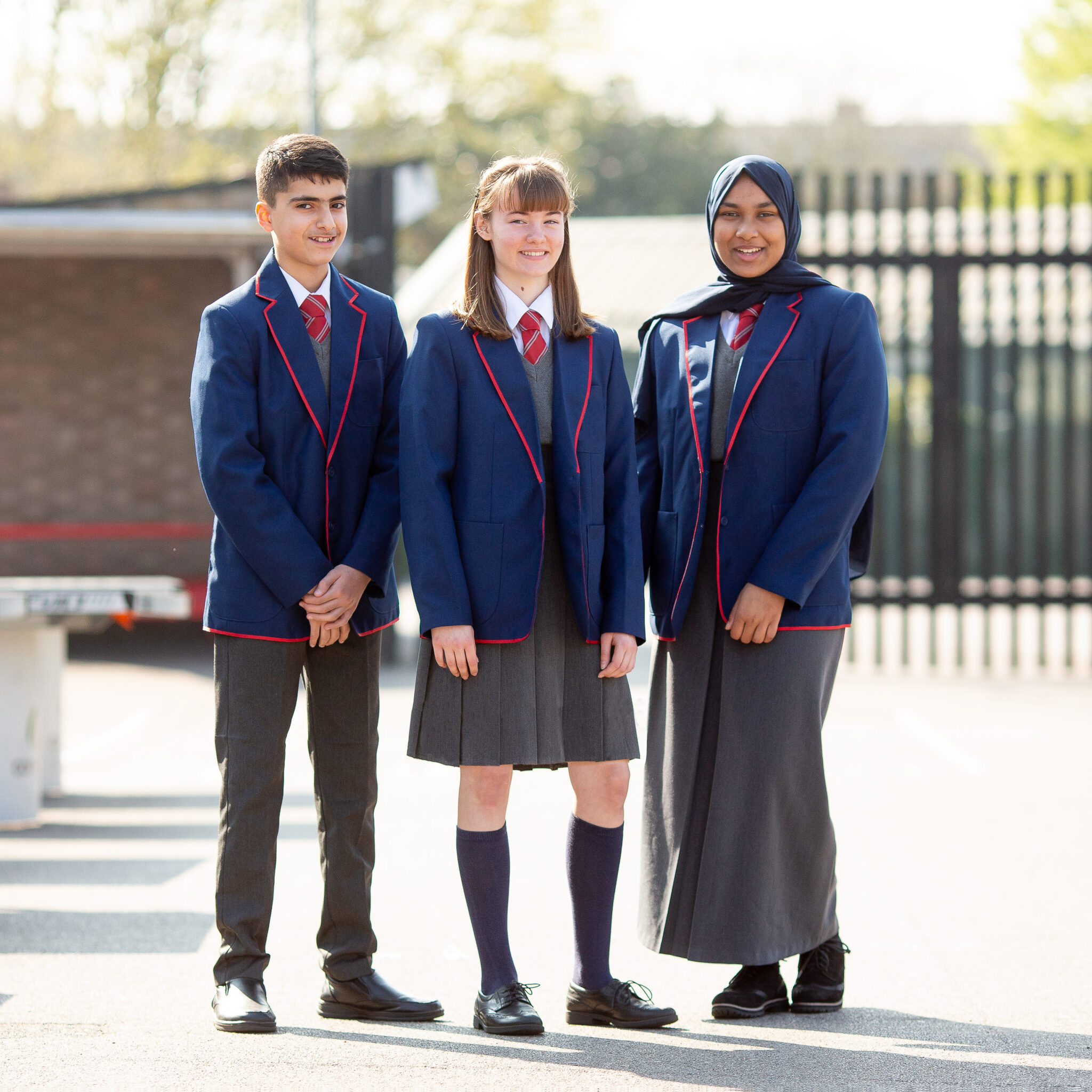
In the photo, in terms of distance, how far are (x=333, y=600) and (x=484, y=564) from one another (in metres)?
0.35

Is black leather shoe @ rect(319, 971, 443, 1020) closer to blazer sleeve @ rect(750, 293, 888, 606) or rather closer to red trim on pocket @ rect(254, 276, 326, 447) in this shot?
red trim on pocket @ rect(254, 276, 326, 447)

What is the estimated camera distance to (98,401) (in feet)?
39.8

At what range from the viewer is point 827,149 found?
118 feet

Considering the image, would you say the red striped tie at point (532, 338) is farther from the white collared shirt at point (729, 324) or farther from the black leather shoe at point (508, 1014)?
the black leather shoe at point (508, 1014)

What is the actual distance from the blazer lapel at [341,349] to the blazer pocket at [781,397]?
94 centimetres

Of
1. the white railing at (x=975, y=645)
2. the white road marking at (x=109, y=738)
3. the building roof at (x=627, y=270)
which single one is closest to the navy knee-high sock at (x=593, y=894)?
the white road marking at (x=109, y=738)

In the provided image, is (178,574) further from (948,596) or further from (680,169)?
(680,169)

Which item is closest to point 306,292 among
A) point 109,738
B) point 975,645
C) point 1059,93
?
point 109,738

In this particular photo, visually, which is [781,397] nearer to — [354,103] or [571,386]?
→ [571,386]

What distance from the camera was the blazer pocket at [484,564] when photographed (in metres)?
3.19

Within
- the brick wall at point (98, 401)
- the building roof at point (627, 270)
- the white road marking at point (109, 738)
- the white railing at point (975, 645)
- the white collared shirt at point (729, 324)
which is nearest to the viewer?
the white collared shirt at point (729, 324)

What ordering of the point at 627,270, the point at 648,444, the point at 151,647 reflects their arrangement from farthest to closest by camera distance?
the point at 627,270 < the point at 151,647 < the point at 648,444

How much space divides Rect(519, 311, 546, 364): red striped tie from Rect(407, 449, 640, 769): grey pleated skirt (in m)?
0.23

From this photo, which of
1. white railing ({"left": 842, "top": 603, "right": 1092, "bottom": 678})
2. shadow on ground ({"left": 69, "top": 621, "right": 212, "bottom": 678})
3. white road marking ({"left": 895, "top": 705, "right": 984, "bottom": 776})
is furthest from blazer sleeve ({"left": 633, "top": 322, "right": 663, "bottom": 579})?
shadow on ground ({"left": 69, "top": 621, "right": 212, "bottom": 678})
